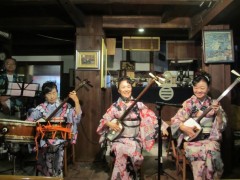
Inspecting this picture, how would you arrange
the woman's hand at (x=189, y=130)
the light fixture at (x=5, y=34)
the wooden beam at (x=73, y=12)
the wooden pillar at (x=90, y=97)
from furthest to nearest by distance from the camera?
the light fixture at (x=5, y=34) < the wooden pillar at (x=90, y=97) < the wooden beam at (x=73, y=12) < the woman's hand at (x=189, y=130)

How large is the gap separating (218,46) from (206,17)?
22.4 inches

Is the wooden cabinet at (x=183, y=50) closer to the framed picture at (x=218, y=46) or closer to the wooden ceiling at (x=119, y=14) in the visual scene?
the wooden ceiling at (x=119, y=14)

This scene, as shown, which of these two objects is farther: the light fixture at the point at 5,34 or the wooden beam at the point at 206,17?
the light fixture at the point at 5,34

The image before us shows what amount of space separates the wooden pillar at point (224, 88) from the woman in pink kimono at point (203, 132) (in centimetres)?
103

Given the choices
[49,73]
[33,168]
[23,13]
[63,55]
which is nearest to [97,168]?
Answer: [33,168]

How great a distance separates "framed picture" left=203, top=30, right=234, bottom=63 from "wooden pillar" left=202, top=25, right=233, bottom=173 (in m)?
0.11

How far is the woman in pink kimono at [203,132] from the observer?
316 cm

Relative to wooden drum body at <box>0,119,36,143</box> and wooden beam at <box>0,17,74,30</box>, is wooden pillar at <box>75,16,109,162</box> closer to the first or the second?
wooden beam at <box>0,17,74,30</box>

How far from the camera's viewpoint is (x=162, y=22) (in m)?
5.12

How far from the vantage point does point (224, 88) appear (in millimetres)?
4469

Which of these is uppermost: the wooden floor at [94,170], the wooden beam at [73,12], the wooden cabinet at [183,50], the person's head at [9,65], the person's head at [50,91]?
the wooden beam at [73,12]

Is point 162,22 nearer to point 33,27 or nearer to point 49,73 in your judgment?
point 33,27

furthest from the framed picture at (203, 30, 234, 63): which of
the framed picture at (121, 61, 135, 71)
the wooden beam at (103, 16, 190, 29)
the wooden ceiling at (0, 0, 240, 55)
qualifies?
the framed picture at (121, 61, 135, 71)

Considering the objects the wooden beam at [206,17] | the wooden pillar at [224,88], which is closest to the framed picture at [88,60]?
the wooden beam at [206,17]
